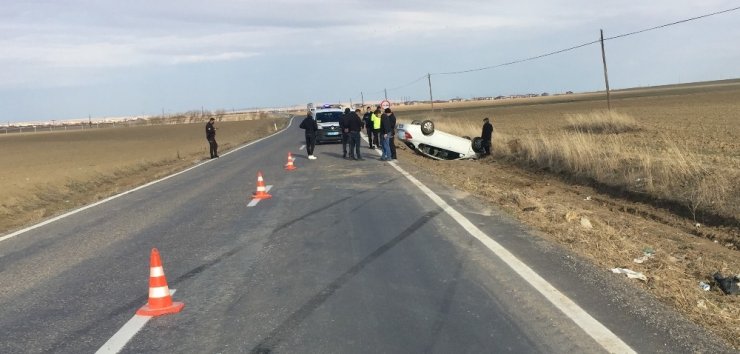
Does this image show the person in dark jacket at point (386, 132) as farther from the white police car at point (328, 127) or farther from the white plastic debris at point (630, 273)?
the white plastic debris at point (630, 273)

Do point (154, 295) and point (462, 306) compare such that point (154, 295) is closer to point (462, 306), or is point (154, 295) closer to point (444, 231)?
point (462, 306)

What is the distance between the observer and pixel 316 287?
Answer: 575 centimetres

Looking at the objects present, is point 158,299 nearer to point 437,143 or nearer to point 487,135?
point 437,143

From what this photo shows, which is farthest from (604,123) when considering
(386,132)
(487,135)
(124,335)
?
(124,335)

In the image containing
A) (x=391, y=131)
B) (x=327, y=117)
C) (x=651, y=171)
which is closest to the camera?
(x=651, y=171)

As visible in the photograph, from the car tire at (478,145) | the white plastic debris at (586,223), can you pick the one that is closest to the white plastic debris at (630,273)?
the white plastic debris at (586,223)

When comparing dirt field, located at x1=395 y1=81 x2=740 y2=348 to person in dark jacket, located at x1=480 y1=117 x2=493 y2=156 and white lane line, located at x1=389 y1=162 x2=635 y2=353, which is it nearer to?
white lane line, located at x1=389 y1=162 x2=635 y2=353

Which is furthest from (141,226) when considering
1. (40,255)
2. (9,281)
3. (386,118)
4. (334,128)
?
(334,128)

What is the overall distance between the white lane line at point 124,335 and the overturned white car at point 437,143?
57.8 ft

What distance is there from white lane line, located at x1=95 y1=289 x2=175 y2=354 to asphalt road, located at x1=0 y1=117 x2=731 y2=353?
0.07 meters

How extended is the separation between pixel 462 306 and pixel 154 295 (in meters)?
2.60

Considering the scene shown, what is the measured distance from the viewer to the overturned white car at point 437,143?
72.3 ft

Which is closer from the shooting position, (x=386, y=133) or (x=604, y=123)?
(x=386, y=133)

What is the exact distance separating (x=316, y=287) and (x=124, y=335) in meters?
1.76
